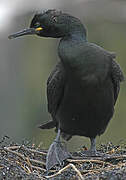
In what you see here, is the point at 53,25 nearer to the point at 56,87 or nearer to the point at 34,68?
the point at 56,87

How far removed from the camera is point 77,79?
751 centimetres

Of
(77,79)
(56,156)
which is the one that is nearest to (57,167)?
(56,156)

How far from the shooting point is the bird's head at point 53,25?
7520 millimetres

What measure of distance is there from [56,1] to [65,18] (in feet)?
33.2

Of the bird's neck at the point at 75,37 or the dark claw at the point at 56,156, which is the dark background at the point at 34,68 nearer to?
the dark claw at the point at 56,156

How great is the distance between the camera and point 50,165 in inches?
270

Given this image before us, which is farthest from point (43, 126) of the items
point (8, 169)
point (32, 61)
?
point (32, 61)

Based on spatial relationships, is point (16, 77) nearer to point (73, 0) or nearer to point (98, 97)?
point (73, 0)

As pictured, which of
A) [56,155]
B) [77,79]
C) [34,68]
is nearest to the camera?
[56,155]

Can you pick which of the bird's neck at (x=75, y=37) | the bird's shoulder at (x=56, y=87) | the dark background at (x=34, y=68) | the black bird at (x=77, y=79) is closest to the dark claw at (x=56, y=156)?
the black bird at (x=77, y=79)

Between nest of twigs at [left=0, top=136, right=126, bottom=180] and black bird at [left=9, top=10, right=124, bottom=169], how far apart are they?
191 mm

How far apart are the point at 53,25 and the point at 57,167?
1698mm

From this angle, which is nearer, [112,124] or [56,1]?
[112,124]

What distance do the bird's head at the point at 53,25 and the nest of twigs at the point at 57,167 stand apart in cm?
139
